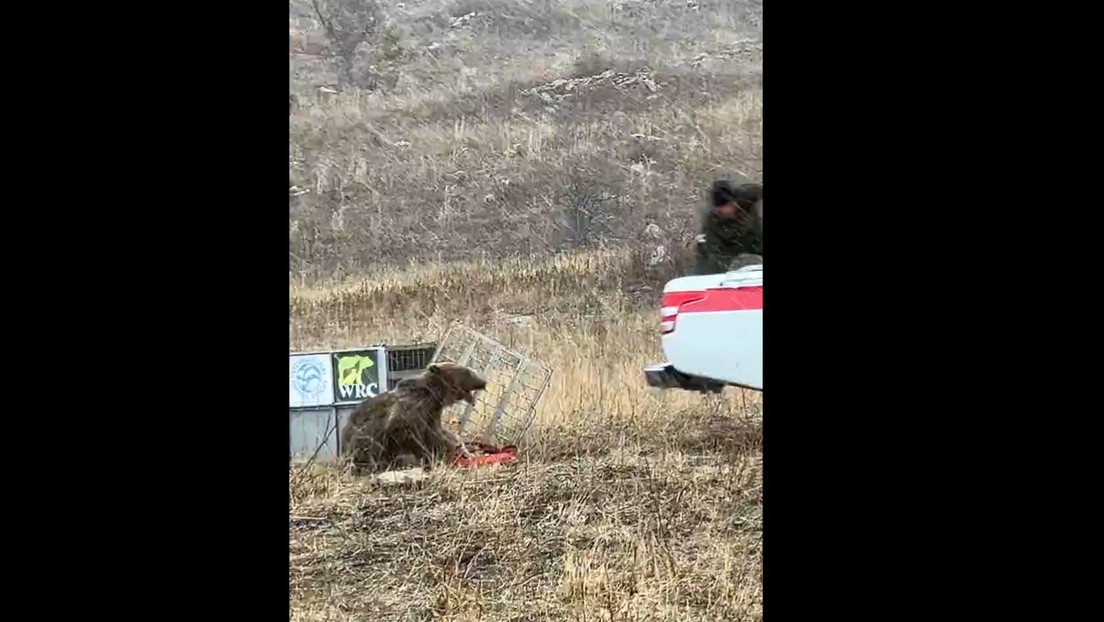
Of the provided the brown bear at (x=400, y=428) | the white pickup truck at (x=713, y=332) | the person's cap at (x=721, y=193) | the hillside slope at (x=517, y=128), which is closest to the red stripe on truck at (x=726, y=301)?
the white pickup truck at (x=713, y=332)

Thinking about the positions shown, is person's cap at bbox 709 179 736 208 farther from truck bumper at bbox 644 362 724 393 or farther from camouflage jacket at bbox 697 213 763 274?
truck bumper at bbox 644 362 724 393

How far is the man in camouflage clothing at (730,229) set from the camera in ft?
12.3

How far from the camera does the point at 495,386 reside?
3.53m

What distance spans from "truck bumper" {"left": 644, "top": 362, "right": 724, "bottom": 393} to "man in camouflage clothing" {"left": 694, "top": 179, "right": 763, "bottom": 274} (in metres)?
0.43

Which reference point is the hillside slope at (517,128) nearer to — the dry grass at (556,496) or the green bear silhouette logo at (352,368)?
the dry grass at (556,496)

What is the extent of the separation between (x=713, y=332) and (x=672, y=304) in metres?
0.17


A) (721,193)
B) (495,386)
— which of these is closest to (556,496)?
(495,386)

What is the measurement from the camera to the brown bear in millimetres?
3283

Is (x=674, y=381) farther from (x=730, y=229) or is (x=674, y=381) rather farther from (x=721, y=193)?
(x=721, y=193)

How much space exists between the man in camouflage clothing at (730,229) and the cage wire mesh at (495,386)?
0.73 m
